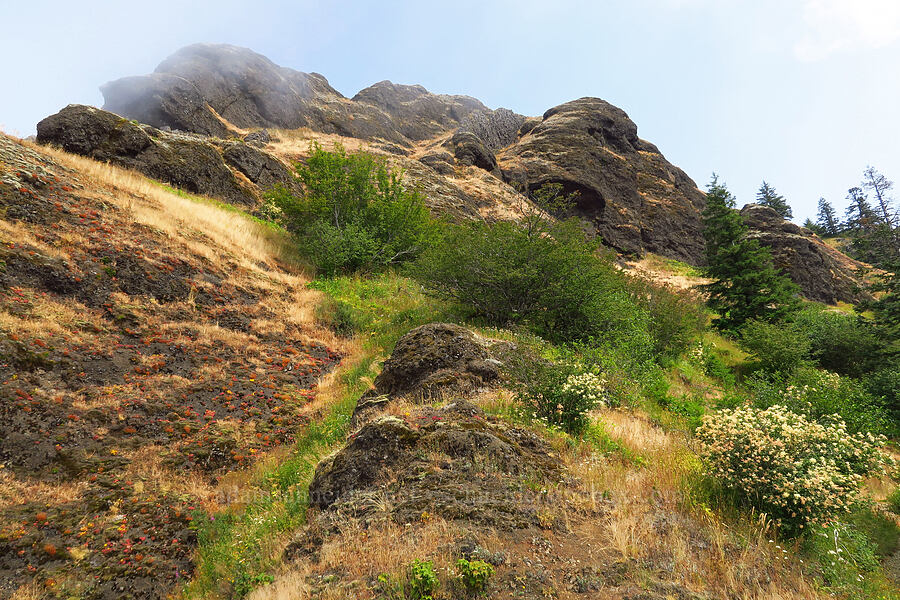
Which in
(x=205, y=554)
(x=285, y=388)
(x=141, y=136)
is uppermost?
(x=141, y=136)

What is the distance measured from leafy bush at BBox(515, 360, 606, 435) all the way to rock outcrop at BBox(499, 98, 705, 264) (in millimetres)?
A: 43606

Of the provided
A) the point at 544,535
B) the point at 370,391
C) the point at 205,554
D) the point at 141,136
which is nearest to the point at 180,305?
the point at 370,391

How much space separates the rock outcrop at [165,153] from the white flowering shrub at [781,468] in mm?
25744

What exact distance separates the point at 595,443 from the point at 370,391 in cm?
478

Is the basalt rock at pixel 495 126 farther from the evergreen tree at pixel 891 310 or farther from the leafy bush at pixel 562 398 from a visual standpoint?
the leafy bush at pixel 562 398

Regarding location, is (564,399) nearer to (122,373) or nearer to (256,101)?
(122,373)

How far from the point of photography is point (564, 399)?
6.23 m

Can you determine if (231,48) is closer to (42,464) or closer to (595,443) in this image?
(42,464)

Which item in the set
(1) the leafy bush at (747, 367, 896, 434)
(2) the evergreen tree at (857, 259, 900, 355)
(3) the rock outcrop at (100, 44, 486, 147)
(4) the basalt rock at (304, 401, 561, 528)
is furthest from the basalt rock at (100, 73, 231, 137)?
(2) the evergreen tree at (857, 259, 900, 355)

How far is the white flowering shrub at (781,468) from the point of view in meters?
3.96

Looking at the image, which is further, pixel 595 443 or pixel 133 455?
pixel 133 455

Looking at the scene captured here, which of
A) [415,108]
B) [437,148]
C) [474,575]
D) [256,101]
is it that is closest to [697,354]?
[474,575]

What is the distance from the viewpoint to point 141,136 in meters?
19.2

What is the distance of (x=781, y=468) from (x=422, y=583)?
4400 millimetres
